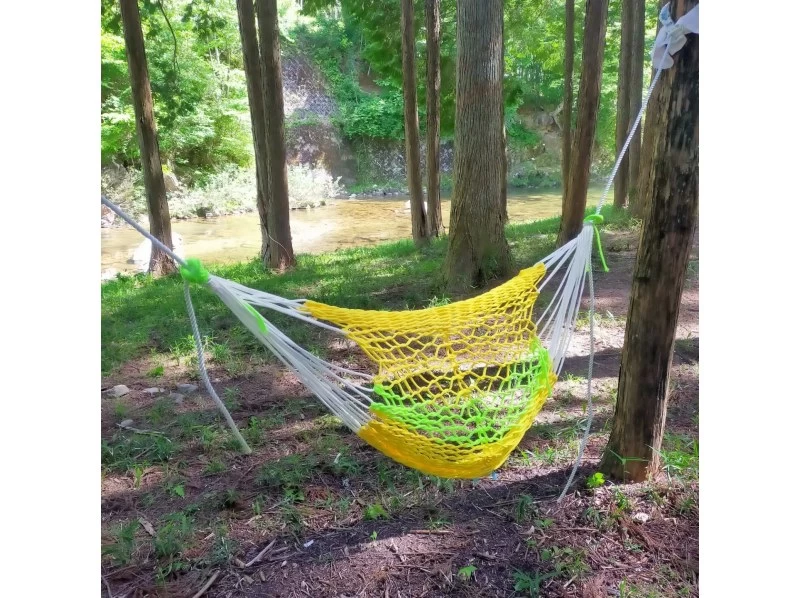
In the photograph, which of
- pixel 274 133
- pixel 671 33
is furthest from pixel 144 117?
pixel 671 33

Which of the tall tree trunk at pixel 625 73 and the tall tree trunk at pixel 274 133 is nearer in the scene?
the tall tree trunk at pixel 274 133

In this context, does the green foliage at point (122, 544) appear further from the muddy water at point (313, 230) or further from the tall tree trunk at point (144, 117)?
the muddy water at point (313, 230)

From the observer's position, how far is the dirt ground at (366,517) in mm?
1497

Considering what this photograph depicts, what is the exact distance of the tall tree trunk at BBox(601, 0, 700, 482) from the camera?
1.46 meters

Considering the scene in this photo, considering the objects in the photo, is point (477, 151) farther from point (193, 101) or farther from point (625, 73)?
point (193, 101)

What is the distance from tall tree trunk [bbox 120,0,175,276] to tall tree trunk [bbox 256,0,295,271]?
1015 mm

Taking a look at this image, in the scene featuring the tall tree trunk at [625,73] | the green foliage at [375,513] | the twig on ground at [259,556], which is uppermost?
the tall tree trunk at [625,73]

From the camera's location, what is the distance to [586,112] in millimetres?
4418

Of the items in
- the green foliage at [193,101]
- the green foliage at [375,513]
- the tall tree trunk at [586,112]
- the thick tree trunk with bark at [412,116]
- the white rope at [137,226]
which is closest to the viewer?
the white rope at [137,226]

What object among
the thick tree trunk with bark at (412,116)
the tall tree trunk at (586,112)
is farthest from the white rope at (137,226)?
the thick tree trunk with bark at (412,116)

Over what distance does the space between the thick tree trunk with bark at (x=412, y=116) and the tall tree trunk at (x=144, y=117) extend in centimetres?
245

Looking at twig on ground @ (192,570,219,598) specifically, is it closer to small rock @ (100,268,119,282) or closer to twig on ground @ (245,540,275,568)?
twig on ground @ (245,540,275,568)

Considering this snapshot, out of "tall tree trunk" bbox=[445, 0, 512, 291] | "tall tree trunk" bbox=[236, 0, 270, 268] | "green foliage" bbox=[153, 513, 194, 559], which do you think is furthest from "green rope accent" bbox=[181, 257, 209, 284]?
"tall tree trunk" bbox=[236, 0, 270, 268]

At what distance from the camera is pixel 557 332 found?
5.86 feet
